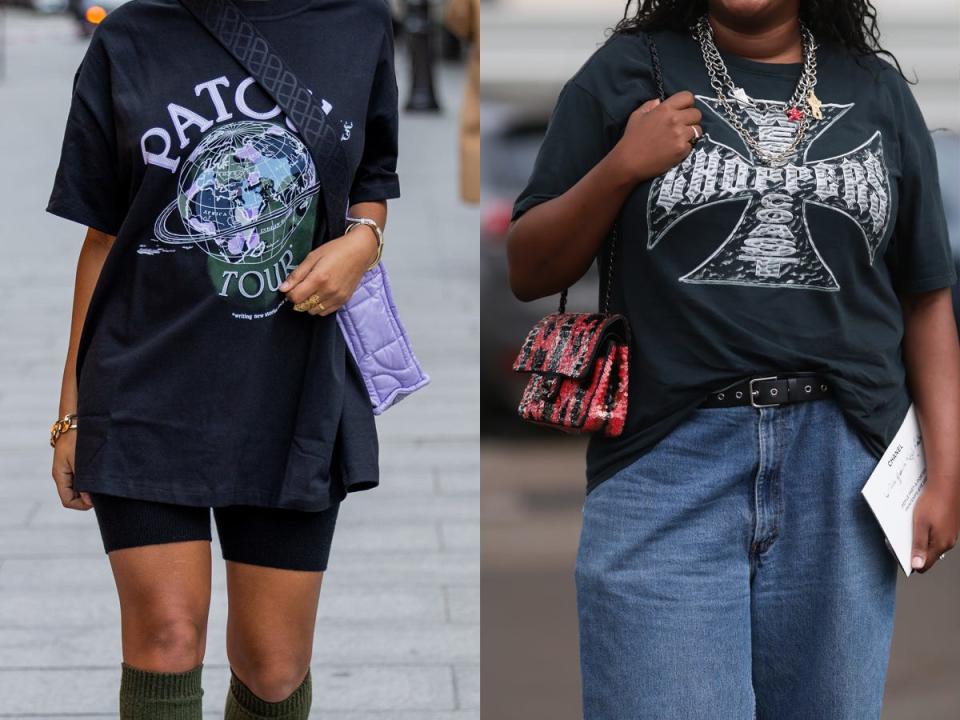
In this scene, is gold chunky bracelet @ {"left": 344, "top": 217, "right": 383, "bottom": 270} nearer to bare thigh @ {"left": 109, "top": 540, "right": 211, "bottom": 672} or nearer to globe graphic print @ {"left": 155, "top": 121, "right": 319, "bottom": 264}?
globe graphic print @ {"left": 155, "top": 121, "right": 319, "bottom": 264}

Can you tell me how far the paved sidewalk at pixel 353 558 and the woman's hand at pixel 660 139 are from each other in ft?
7.28

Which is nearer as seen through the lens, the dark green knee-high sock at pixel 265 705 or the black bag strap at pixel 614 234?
the black bag strap at pixel 614 234

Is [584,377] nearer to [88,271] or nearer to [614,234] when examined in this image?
[614,234]

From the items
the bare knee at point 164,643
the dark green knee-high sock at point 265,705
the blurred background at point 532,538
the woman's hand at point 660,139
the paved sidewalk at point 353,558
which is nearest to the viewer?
the woman's hand at point 660,139

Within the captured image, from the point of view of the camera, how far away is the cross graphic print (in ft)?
8.84

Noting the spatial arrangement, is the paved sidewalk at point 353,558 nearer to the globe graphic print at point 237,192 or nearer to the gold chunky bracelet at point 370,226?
the gold chunky bracelet at point 370,226

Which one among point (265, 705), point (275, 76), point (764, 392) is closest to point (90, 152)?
point (275, 76)

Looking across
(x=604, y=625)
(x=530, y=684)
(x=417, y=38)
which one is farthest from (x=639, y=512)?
(x=417, y=38)

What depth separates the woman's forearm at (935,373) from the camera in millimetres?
2895

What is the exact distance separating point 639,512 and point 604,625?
0.20 meters

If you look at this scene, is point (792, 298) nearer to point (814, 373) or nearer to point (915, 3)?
point (814, 373)

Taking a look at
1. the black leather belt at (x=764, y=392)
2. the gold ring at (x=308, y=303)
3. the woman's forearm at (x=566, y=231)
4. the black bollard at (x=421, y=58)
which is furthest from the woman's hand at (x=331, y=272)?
the black bollard at (x=421, y=58)

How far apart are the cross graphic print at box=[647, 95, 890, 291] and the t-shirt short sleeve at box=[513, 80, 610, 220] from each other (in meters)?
0.15

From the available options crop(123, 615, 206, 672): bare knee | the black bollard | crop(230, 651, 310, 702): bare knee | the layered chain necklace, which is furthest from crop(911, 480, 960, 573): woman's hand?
the black bollard
